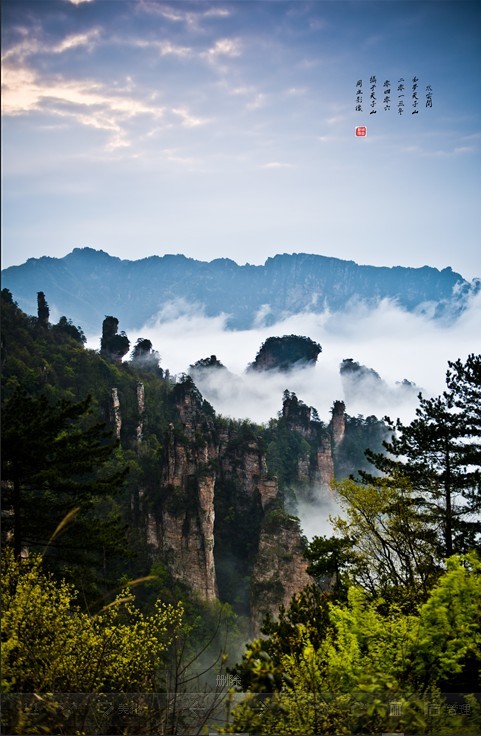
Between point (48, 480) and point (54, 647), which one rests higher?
point (48, 480)

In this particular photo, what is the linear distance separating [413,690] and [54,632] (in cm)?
455

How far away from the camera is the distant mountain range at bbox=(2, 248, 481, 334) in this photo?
68312mm

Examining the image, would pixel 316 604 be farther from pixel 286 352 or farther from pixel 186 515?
pixel 286 352

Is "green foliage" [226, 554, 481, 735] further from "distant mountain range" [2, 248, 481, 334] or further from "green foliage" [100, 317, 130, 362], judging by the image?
"distant mountain range" [2, 248, 481, 334]

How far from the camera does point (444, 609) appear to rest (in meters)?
7.79

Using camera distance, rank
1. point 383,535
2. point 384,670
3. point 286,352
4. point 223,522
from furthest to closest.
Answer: point 286,352 < point 223,522 < point 383,535 < point 384,670

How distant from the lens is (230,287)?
102 meters

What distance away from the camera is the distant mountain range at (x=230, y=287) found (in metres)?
68.3

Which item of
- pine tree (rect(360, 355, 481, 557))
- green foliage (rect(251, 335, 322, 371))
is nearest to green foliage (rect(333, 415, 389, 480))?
green foliage (rect(251, 335, 322, 371))

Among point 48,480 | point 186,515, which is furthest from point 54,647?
point 186,515

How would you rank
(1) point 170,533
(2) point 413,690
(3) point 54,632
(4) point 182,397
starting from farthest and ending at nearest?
(4) point 182,397, (1) point 170,533, (3) point 54,632, (2) point 413,690

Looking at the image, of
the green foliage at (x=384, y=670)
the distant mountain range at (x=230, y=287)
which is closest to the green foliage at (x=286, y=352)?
the distant mountain range at (x=230, y=287)

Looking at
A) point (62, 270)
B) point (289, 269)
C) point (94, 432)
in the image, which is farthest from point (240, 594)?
point (289, 269)

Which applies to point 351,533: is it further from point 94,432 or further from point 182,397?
point 182,397
